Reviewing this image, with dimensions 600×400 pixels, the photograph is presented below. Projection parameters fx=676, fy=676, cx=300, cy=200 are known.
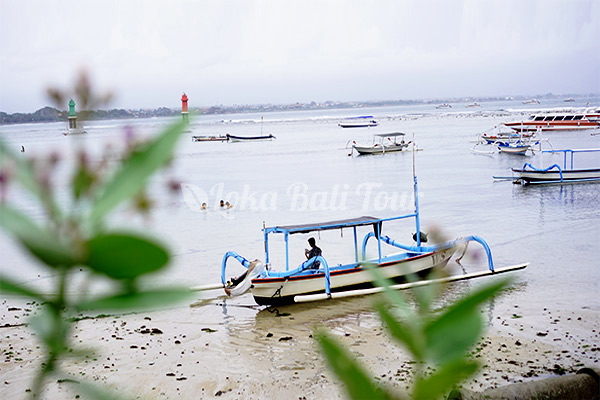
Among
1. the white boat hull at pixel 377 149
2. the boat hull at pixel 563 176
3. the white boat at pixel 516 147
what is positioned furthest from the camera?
the white boat hull at pixel 377 149

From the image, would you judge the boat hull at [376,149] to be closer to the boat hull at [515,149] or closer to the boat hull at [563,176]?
the boat hull at [515,149]

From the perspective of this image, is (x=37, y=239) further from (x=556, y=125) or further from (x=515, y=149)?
(x=556, y=125)

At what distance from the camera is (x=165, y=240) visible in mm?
303

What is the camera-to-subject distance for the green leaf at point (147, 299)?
1.08 feet

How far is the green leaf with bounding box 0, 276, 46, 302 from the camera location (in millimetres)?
311

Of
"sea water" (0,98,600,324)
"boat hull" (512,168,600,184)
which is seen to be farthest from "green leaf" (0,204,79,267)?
"boat hull" (512,168,600,184)

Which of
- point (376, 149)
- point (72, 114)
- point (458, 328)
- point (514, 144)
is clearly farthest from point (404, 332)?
point (376, 149)

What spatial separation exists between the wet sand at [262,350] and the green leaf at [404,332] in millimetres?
7312

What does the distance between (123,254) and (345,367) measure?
12cm

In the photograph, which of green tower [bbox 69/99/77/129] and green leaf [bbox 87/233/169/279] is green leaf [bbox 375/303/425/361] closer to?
green leaf [bbox 87/233/169/279]

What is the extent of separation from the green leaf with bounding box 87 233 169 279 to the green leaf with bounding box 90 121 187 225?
2 centimetres

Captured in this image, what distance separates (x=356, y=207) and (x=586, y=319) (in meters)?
16.3

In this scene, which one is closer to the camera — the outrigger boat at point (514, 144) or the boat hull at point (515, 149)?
the boat hull at point (515, 149)

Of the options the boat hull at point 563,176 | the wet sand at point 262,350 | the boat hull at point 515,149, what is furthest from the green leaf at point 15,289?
the boat hull at point 515,149
